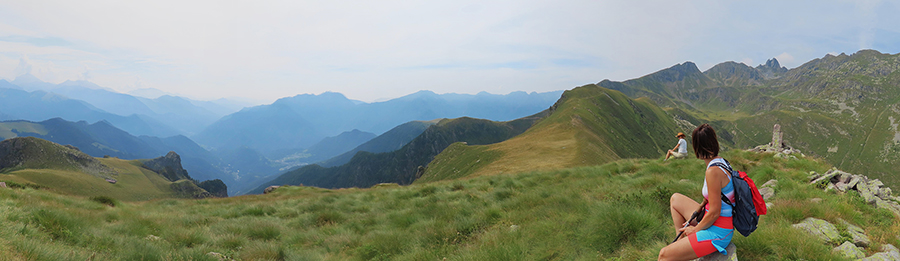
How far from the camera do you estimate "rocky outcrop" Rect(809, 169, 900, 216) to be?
23.1 ft

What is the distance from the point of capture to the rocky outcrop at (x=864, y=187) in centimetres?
704

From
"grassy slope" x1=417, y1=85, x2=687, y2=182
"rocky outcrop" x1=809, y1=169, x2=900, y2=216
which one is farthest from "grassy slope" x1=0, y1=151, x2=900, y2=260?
"grassy slope" x1=417, y1=85, x2=687, y2=182

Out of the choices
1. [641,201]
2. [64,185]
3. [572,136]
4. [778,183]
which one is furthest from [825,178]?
[64,185]

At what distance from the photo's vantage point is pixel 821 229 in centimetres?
548

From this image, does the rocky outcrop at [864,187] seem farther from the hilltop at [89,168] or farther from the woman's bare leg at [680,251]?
the hilltop at [89,168]

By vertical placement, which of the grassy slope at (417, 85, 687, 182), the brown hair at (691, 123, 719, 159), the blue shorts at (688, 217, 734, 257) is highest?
the brown hair at (691, 123, 719, 159)

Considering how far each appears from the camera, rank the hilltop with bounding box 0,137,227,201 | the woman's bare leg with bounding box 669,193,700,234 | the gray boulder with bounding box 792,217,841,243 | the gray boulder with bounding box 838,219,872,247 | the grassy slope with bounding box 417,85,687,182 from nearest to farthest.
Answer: the woman's bare leg with bounding box 669,193,700,234
the gray boulder with bounding box 838,219,872,247
the gray boulder with bounding box 792,217,841,243
the grassy slope with bounding box 417,85,687,182
the hilltop with bounding box 0,137,227,201

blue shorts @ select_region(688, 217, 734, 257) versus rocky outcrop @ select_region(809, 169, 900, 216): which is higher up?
blue shorts @ select_region(688, 217, 734, 257)

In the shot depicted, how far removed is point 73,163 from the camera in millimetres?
137625

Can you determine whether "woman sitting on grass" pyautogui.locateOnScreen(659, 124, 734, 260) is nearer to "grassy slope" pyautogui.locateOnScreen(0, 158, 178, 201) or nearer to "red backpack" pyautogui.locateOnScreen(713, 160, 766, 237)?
"red backpack" pyautogui.locateOnScreen(713, 160, 766, 237)

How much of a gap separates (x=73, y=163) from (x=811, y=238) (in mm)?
215629

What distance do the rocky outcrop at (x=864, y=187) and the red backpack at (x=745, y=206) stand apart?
5.66 metres

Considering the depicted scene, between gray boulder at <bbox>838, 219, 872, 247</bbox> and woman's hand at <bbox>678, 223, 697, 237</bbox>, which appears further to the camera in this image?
gray boulder at <bbox>838, 219, 872, 247</bbox>

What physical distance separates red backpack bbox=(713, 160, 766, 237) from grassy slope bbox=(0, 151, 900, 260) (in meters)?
1.06
